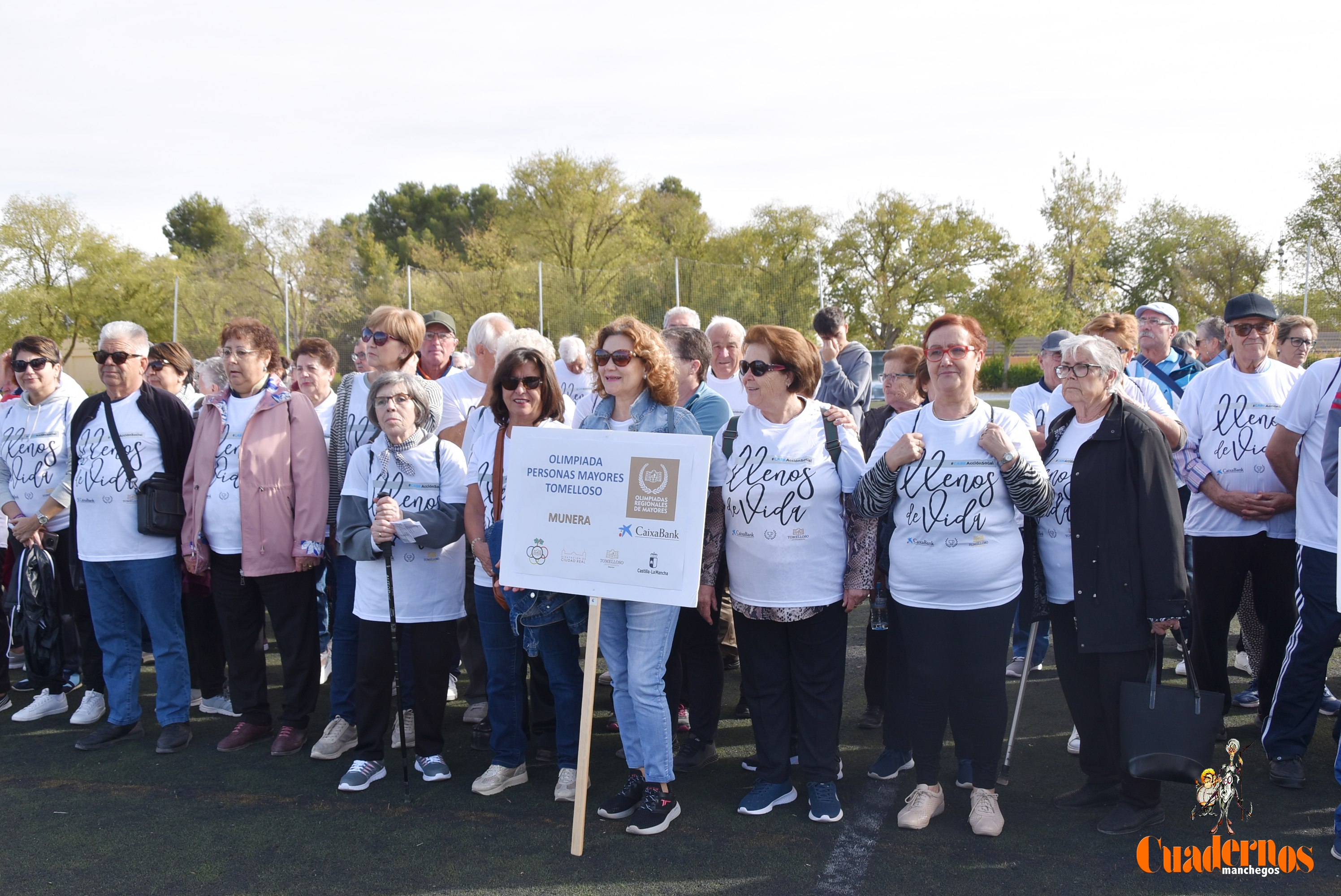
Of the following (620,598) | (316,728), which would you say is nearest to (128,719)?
(316,728)

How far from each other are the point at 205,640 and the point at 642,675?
10.1 feet

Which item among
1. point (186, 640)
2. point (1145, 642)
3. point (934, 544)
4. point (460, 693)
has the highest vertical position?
point (934, 544)

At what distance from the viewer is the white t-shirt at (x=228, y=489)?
4.62 metres

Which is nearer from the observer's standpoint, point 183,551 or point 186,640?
point 183,551

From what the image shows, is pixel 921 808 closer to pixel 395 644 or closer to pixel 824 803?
pixel 824 803

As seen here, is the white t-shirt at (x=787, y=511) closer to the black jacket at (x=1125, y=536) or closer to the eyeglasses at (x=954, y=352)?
the eyeglasses at (x=954, y=352)

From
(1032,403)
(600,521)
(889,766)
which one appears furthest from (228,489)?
(1032,403)

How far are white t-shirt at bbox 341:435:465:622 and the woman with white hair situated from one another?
256 cm

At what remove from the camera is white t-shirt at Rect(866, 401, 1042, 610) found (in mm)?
3445

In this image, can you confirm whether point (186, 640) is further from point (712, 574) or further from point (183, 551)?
point (712, 574)

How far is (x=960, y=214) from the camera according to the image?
39375 millimetres

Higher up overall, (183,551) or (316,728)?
(183,551)

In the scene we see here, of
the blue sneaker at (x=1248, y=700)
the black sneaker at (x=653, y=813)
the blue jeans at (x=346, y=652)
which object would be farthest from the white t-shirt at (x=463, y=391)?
the blue sneaker at (x=1248, y=700)

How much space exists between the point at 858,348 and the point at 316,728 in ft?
14.8
